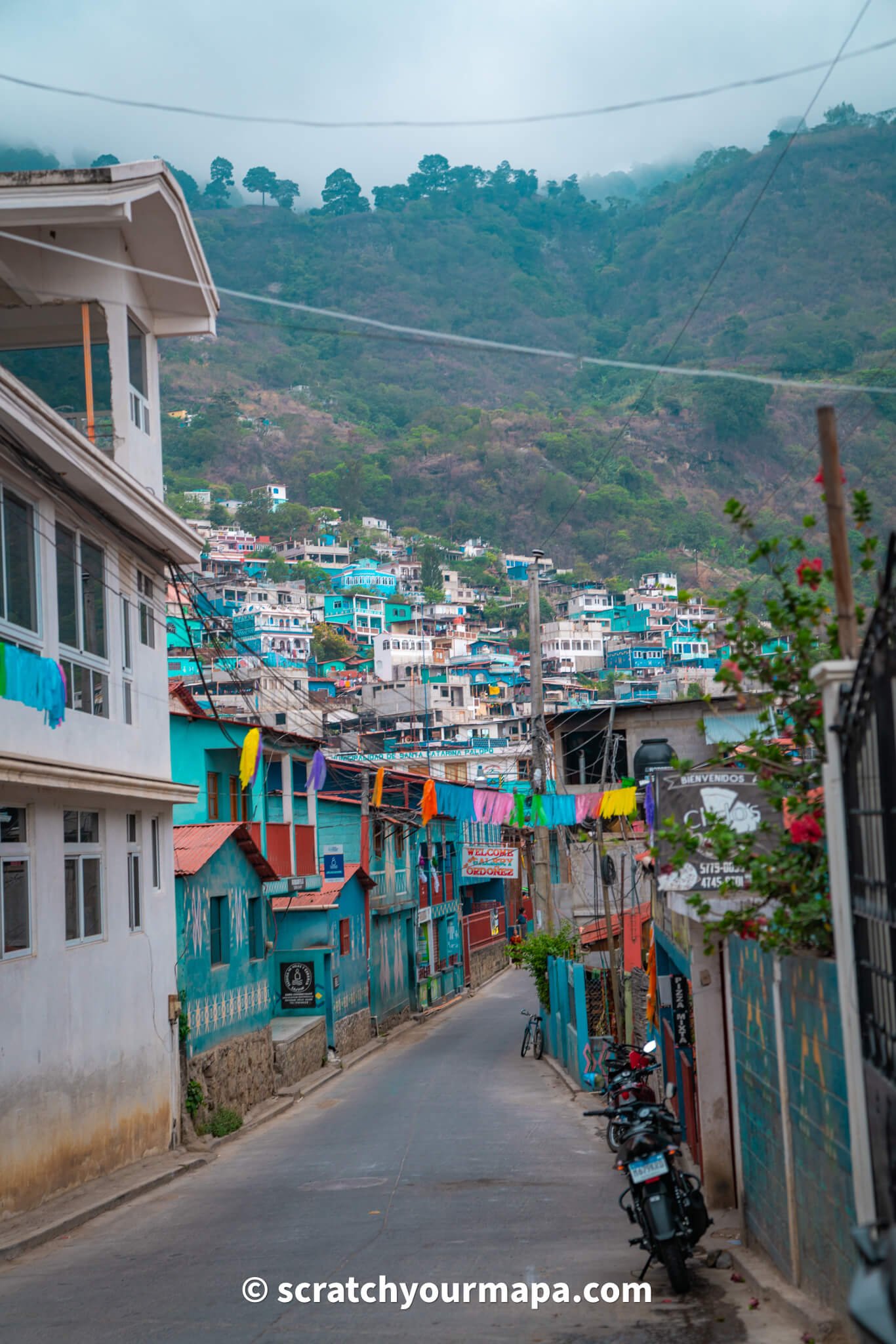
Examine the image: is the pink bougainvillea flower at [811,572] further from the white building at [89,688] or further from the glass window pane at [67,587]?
the glass window pane at [67,587]

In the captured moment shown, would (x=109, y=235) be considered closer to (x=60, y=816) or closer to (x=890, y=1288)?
(x=60, y=816)

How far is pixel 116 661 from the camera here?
16.6 metres

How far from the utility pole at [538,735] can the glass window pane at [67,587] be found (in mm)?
13687

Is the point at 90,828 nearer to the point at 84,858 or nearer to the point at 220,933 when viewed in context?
the point at 84,858

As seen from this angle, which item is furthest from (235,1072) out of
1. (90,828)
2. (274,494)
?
(274,494)

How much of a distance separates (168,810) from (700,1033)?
32.6 ft

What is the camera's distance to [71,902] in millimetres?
14680

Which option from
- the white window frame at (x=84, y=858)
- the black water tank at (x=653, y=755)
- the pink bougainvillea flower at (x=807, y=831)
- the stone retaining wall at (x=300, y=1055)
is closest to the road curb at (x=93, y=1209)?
the white window frame at (x=84, y=858)

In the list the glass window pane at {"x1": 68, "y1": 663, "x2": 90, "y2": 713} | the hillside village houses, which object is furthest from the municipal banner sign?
the glass window pane at {"x1": 68, "y1": 663, "x2": 90, "y2": 713}

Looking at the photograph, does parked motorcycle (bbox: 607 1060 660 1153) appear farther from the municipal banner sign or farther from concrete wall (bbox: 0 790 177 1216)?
the municipal banner sign

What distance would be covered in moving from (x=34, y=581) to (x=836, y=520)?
34.2ft

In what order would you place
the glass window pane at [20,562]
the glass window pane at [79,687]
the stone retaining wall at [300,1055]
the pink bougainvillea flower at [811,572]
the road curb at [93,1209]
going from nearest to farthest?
1. the pink bougainvillea flower at [811,572]
2. the road curb at [93,1209]
3. the glass window pane at [20,562]
4. the glass window pane at [79,687]
5. the stone retaining wall at [300,1055]

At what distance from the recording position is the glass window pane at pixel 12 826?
1274 cm

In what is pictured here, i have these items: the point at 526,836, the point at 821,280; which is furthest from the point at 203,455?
the point at 526,836
